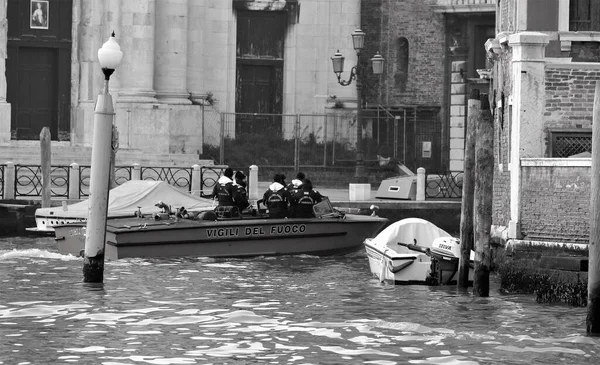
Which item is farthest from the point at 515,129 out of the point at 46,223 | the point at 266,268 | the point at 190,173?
the point at 190,173

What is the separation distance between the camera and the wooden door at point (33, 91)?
147 ft

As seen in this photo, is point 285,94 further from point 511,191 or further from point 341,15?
point 511,191

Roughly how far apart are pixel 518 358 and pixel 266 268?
35.7 feet

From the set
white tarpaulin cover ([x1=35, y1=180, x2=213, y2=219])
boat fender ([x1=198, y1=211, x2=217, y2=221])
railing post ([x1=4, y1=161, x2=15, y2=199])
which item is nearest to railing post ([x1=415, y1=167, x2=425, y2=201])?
white tarpaulin cover ([x1=35, y1=180, x2=213, y2=219])

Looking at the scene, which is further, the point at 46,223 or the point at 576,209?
A: the point at 46,223

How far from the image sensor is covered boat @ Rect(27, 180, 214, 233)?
33.2 m

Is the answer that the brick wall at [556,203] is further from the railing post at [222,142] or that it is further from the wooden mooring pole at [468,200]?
the railing post at [222,142]

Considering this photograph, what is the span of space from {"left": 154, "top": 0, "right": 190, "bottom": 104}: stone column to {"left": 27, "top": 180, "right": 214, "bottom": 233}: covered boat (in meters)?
11.5

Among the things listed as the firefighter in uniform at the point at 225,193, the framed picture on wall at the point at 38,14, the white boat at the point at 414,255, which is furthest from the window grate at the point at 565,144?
the framed picture on wall at the point at 38,14

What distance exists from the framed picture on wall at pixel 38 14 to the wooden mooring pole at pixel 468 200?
21.3 meters

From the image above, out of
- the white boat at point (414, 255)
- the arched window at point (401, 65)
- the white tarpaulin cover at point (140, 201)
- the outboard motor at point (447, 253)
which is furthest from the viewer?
the arched window at point (401, 65)

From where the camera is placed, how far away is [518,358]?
19.7 metres

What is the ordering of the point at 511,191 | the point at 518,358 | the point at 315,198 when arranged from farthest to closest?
the point at 315,198 < the point at 511,191 < the point at 518,358

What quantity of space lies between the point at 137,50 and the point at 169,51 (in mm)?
1262
